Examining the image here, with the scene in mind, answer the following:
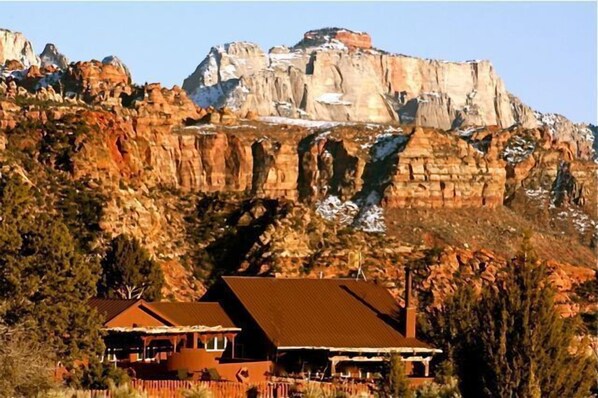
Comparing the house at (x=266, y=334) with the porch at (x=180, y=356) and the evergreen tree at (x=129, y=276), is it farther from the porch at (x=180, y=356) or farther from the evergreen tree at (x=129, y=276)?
the evergreen tree at (x=129, y=276)

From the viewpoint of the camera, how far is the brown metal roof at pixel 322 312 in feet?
240

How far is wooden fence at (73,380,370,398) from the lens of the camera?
5778 centimetres

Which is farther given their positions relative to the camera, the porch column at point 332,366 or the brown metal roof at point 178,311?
the brown metal roof at point 178,311

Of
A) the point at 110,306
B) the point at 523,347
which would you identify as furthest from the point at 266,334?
the point at 523,347

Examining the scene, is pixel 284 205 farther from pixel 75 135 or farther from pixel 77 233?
pixel 77 233

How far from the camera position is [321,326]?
2923 inches

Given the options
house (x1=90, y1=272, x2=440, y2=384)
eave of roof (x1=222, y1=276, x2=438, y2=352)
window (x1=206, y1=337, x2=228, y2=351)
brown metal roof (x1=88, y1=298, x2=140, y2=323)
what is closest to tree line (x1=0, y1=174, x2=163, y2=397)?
house (x1=90, y1=272, x2=440, y2=384)

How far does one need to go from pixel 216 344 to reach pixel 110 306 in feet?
15.5

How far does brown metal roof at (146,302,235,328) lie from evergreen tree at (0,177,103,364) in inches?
307

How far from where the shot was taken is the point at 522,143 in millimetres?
198625

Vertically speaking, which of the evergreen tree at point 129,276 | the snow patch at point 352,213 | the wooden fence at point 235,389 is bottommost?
the wooden fence at point 235,389

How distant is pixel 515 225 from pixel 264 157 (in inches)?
1030

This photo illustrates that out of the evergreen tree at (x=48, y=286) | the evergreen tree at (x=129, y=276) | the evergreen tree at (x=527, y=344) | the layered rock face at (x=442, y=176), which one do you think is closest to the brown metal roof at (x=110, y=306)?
the evergreen tree at (x=48, y=286)

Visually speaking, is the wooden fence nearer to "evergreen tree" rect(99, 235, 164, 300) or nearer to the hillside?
"evergreen tree" rect(99, 235, 164, 300)
